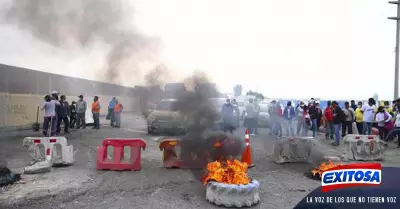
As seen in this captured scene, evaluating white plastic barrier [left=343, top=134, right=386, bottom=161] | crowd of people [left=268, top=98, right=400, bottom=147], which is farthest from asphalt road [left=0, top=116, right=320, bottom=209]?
crowd of people [left=268, top=98, right=400, bottom=147]

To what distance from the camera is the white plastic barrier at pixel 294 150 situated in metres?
8.62

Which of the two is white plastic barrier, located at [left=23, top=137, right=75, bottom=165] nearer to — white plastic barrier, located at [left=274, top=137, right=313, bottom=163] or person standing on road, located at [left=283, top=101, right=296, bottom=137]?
white plastic barrier, located at [left=274, top=137, right=313, bottom=163]

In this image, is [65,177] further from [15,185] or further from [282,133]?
[282,133]

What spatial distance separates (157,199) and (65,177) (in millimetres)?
2540

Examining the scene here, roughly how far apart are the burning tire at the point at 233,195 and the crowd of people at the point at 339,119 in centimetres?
824

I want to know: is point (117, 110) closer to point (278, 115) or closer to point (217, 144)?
point (278, 115)

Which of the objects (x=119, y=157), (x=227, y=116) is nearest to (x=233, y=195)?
(x=119, y=157)

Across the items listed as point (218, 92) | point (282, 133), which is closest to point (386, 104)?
point (282, 133)

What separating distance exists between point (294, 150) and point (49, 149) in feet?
21.1

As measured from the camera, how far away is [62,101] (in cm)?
1377

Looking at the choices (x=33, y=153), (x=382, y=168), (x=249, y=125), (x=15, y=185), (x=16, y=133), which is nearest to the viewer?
(x=382, y=168)

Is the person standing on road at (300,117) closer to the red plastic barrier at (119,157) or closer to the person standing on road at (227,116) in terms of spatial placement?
the person standing on road at (227,116)

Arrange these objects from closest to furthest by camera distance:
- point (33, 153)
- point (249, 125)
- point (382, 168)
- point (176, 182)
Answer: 1. point (382, 168)
2. point (176, 182)
3. point (33, 153)
4. point (249, 125)

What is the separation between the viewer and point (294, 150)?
8.81 meters
